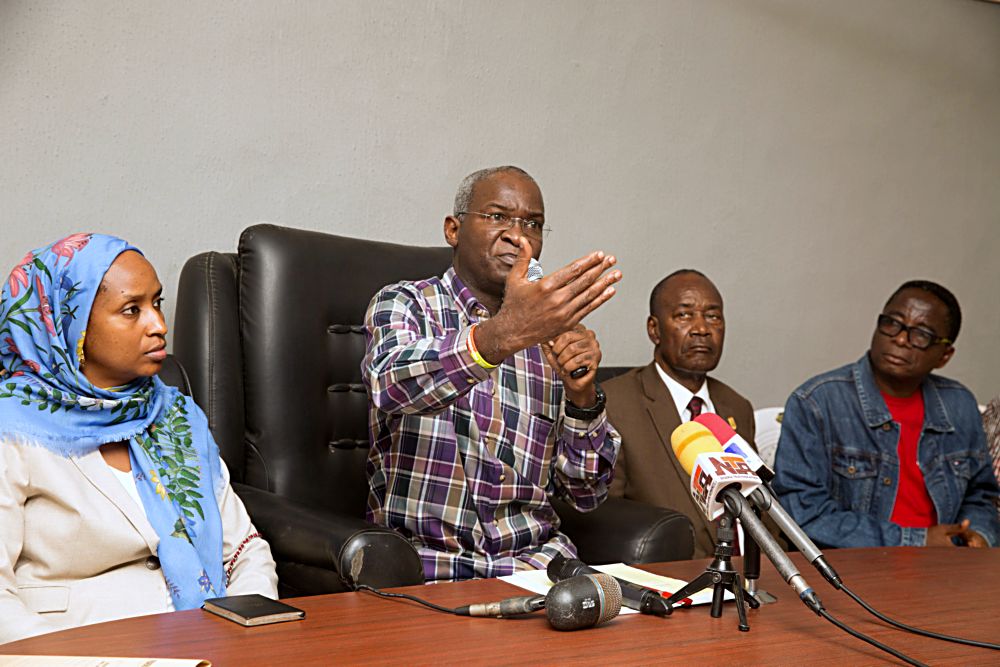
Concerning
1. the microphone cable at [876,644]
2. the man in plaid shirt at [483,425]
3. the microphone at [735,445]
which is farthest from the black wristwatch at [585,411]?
the microphone cable at [876,644]

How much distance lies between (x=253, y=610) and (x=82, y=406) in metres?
0.64

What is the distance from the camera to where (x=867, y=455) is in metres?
2.80

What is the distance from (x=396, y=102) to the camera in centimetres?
280

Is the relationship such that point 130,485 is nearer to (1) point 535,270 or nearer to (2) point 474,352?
(2) point 474,352

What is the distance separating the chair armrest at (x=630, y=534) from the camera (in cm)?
208

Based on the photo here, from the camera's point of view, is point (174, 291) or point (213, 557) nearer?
point (213, 557)

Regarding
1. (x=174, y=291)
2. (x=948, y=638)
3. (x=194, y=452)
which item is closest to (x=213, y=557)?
(x=194, y=452)

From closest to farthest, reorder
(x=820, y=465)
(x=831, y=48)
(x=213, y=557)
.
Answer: (x=213, y=557) < (x=820, y=465) < (x=831, y=48)

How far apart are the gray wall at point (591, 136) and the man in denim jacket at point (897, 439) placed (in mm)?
705

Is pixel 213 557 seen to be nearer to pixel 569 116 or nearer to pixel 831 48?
pixel 569 116

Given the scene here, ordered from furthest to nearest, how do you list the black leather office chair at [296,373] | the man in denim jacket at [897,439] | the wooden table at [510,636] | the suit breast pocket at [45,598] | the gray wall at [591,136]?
the man in denim jacket at [897,439], the gray wall at [591,136], the black leather office chair at [296,373], the suit breast pocket at [45,598], the wooden table at [510,636]

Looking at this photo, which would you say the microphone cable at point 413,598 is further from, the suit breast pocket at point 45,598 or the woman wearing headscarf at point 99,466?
the suit breast pocket at point 45,598

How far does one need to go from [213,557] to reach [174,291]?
94cm

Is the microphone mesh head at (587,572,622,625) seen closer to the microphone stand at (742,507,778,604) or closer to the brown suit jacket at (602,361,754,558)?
the microphone stand at (742,507,778,604)
